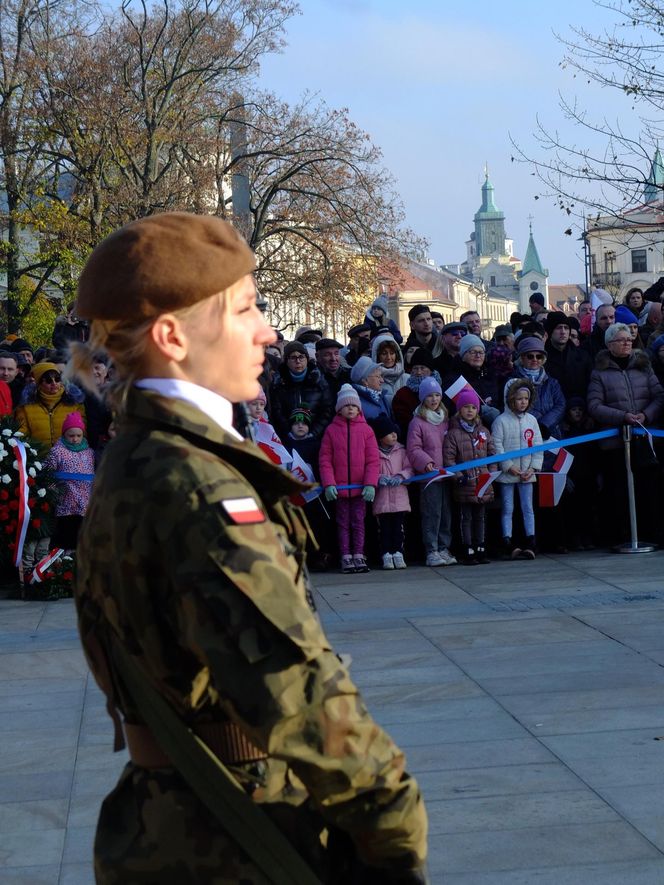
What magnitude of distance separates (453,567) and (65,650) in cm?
451

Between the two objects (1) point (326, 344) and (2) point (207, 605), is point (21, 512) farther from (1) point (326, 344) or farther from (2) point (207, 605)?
(2) point (207, 605)

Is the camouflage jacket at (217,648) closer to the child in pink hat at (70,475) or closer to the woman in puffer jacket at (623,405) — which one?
the child in pink hat at (70,475)

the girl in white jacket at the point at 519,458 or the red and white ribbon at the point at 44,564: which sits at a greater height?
the girl in white jacket at the point at 519,458

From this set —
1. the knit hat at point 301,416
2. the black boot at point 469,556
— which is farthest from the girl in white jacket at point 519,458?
the knit hat at point 301,416

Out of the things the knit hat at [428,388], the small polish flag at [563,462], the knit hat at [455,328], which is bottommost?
the small polish flag at [563,462]

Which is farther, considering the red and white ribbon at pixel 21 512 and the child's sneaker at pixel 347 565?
the child's sneaker at pixel 347 565

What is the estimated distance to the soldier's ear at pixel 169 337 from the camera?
2.05m

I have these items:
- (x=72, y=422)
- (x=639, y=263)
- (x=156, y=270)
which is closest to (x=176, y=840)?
(x=156, y=270)

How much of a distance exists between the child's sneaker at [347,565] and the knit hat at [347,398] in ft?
4.57

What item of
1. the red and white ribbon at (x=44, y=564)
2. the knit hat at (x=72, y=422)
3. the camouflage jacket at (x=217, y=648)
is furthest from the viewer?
the knit hat at (x=72, y=422)

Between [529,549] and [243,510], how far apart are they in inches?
426

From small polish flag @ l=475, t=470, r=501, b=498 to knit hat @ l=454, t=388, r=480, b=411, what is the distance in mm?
666

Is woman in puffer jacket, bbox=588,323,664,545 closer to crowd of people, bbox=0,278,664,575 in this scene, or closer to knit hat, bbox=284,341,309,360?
crowd of people, bbox=0,278,664,575

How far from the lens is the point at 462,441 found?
12328 mm
